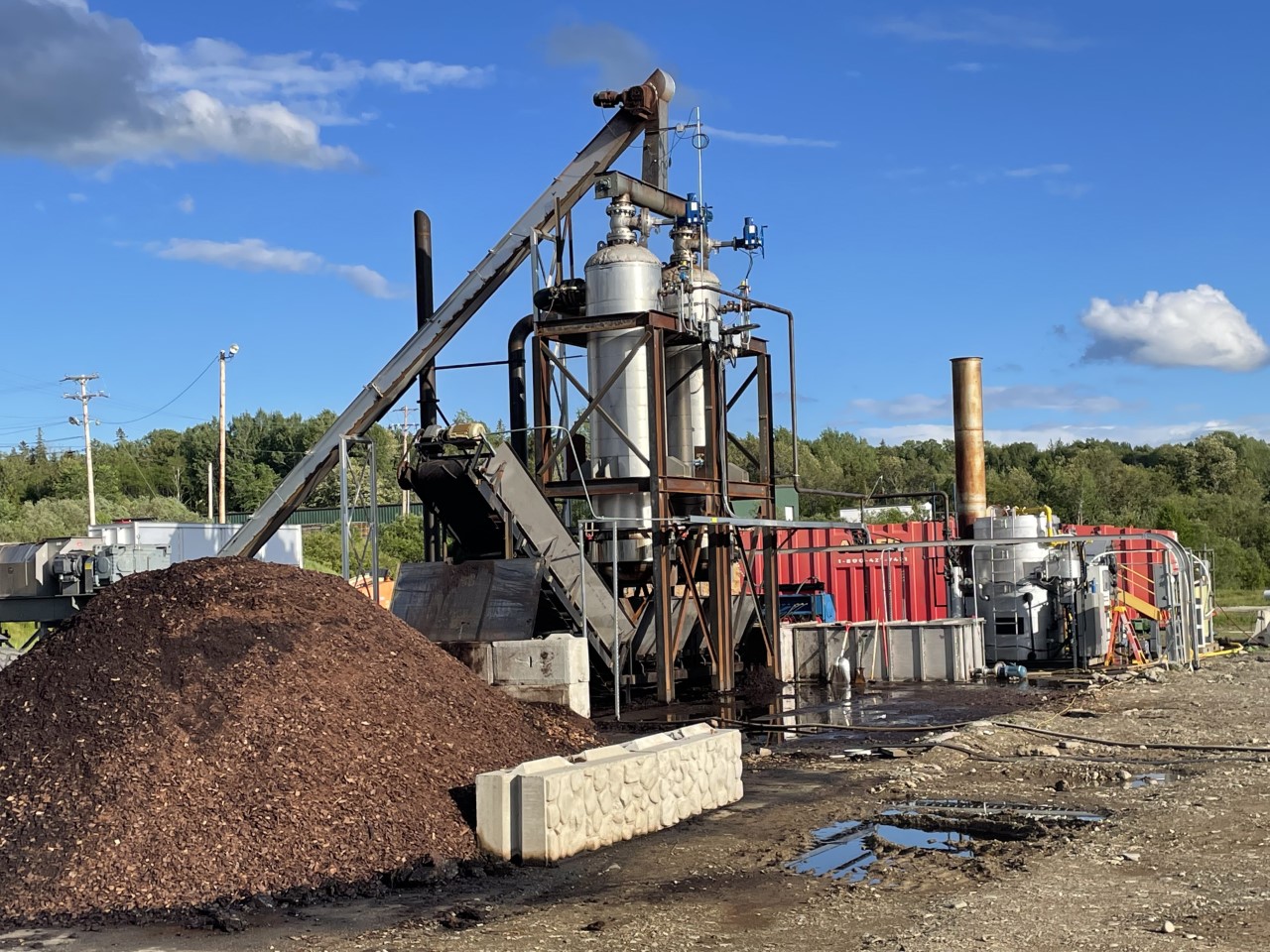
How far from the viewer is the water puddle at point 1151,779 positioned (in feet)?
43.8

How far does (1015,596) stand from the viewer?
29078 mm

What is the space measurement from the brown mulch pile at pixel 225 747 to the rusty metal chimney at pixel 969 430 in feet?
78.9

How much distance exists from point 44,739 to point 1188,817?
360 inches

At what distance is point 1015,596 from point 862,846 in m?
19.2

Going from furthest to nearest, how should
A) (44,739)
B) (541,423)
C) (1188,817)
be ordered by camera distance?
(541,423), (1188,817), (44,739)

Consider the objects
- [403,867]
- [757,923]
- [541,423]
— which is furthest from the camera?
[541,423]

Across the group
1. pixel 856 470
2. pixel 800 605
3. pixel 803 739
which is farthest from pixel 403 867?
pixel 856 470

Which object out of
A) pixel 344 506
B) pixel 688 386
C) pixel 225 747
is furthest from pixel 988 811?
pixel 688 386

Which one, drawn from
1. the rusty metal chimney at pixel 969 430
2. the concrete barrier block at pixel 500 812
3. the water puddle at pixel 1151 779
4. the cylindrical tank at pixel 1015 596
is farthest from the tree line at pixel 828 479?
the concrete barrier block at pixel 500 812

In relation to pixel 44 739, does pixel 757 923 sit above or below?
below

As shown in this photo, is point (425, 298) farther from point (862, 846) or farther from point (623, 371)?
point (862, 846)

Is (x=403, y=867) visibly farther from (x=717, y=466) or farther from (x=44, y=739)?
(x=717, y=466)

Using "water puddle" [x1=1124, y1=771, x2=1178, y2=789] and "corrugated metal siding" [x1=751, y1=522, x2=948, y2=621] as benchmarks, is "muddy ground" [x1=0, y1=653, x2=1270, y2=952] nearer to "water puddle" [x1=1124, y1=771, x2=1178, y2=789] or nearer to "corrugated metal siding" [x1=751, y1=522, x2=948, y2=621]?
"water puddle" [x1=1124, y1=771, x2=1178, y2=789]

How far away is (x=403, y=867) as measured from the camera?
1009 cm
